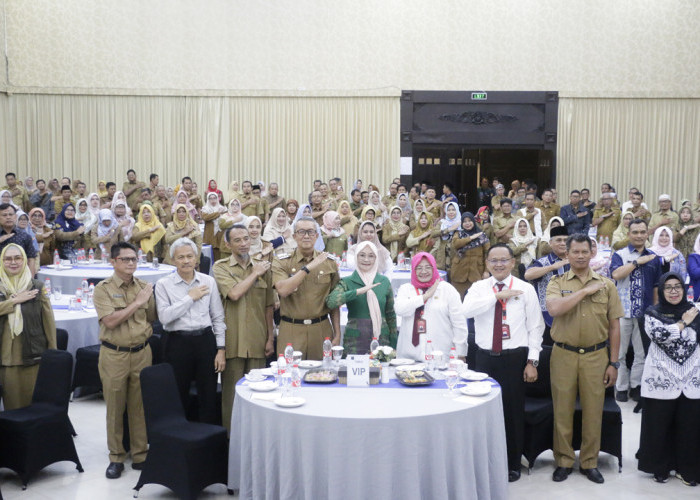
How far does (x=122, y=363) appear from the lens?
5.53 m

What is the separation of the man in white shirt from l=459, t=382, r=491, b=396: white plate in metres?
0.63

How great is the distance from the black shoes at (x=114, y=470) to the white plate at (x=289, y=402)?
179cm

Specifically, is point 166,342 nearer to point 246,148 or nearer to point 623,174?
point 246,148

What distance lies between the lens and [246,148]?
64.7ft

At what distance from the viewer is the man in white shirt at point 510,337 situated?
545 centimetres

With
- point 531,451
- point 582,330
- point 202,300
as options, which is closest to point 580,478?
point 531,451

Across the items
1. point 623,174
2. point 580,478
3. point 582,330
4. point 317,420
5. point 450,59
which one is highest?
point 450,59

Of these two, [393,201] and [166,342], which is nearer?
[166,342]

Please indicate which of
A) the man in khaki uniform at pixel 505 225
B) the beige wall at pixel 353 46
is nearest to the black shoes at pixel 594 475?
the man in khaki uniform at pixel 505 225

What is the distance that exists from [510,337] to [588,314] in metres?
0.56

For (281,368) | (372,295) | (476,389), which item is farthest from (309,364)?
A: (476,389)

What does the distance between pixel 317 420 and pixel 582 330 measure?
2.15 m

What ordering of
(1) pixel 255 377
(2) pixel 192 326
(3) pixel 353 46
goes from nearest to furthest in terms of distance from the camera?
(1) pixel 255 377 < (2) pixel 192 326 < (3) pixel 353 46

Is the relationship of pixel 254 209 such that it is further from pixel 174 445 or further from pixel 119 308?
pixel 174 445
